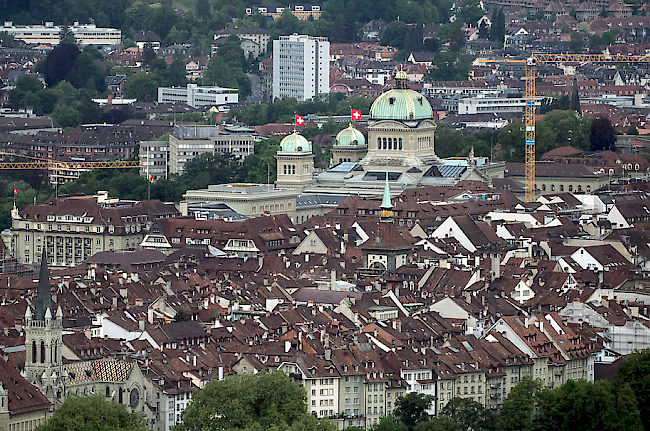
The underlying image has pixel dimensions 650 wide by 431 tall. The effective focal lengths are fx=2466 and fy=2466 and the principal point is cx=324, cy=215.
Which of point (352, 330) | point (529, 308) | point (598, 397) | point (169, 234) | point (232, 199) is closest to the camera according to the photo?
point (598, 397)

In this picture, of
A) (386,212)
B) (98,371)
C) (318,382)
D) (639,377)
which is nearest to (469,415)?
(318,382)

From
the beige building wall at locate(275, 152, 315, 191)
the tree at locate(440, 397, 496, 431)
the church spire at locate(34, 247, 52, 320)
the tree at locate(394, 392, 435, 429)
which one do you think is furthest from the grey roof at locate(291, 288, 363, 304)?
the beige building wall at locate(275, 152, 315, 191)

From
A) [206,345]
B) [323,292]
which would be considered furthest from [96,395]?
[323,292]

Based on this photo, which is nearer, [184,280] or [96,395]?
[96,395]

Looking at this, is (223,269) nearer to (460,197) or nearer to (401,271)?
(401,271)

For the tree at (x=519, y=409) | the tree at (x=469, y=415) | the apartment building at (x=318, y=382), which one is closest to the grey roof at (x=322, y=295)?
the apartment building at (x=318, y=382)

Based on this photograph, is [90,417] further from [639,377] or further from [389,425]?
[639,377]

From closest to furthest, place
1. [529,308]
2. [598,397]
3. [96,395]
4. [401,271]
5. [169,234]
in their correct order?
[96,395] → [598,397] → [529,308] → [401,271] → [169,234]
